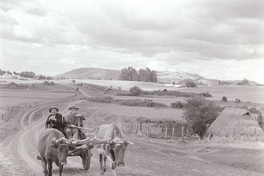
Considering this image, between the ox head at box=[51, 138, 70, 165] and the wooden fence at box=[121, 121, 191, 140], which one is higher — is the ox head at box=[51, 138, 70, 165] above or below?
above

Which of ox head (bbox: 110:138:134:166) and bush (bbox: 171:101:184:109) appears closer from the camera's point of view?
ox head (bbox: 110:138:134:166)

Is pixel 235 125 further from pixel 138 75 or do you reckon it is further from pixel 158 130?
pixel 138 75

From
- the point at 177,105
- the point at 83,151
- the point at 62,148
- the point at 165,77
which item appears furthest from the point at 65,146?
the point at 165,77

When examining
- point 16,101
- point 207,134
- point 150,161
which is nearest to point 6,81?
point 16,101

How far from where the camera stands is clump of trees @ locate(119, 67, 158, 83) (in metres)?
80.3

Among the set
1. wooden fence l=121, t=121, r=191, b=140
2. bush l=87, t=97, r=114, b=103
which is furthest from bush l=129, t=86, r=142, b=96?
wooden fence l=121, t=121, r=191, b=140

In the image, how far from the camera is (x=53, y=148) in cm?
1213

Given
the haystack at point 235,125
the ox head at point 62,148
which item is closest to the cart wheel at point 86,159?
the ox head at point 62,148

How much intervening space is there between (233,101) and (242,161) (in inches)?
1298

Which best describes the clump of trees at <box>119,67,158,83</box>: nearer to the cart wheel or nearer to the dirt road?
the dirt road

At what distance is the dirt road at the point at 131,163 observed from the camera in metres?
15.2

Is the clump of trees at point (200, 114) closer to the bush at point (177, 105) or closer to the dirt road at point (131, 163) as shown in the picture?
the dirt road at point (131, 163)

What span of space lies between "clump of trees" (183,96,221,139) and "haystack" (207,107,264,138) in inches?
58.3

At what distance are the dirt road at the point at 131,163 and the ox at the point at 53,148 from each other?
5.52 ft
